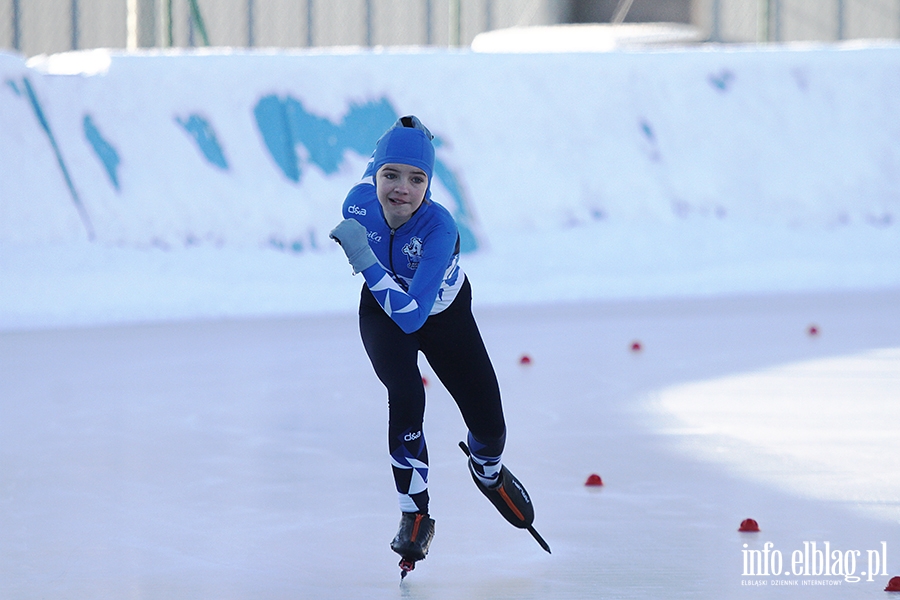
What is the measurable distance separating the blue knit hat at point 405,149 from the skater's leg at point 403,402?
1.18ft

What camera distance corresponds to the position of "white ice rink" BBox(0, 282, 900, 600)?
3080mm

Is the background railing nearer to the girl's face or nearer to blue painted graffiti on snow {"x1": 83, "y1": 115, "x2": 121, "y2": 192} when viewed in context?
blue painted graffiti on snow {"x1": 83, "y1": 115, "x2": 121, "y2": 192}

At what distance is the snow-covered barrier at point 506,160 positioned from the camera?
8.76 m

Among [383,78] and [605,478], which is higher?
[383,78]

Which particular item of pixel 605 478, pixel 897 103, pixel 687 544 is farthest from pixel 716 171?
pixel 687 544

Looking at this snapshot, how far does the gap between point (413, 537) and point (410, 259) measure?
2.39ft

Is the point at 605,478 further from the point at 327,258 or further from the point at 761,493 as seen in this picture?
the point at 327,258

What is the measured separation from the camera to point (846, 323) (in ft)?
26.2

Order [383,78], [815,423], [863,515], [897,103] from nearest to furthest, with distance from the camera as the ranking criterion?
[863,515] < [815,423] < [383,78] < [897,103]

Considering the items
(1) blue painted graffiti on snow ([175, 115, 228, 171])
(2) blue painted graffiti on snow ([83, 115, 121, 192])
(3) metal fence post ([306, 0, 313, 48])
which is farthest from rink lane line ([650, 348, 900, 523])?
(3) metal fence post ([306, 0, 313, 48])

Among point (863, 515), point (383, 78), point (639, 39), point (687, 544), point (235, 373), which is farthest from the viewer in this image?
point (639, 39)

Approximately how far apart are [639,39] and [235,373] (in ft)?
23.4

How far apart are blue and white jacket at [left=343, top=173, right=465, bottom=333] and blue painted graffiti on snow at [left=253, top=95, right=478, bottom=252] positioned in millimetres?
6139

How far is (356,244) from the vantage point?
9.66 ft
